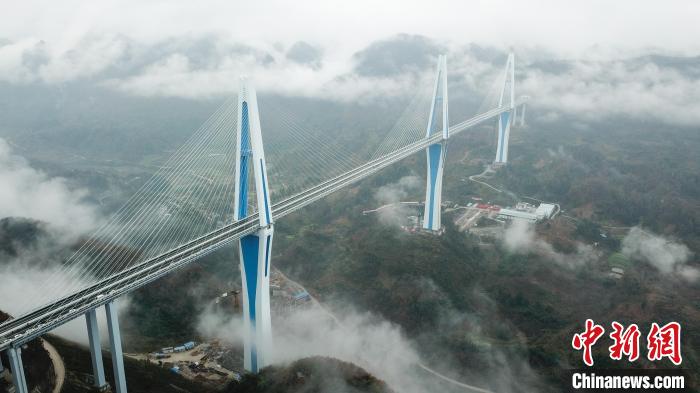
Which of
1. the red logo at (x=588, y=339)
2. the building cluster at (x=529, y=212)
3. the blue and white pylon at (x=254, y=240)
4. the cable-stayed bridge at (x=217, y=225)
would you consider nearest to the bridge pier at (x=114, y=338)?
the cable-stayed bridge at (x=217, y=225)

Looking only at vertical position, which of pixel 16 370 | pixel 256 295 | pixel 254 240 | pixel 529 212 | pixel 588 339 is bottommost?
pixel 588 339

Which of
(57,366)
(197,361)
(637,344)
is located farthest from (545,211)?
(57,366)

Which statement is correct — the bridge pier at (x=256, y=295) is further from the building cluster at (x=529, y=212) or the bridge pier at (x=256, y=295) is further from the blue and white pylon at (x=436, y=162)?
the building cluster at (x=529, y=212)

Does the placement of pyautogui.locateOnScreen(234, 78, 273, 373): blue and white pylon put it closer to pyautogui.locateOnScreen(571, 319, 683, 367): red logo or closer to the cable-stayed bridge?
the cable-stayed bridge

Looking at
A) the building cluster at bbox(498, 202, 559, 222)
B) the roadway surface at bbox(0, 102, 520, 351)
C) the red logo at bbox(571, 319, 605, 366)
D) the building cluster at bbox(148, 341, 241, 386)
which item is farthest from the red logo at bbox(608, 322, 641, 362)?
the building cluster at bbox(498, 202, 559, 222)

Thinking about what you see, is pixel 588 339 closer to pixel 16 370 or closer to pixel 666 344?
pixel 666 344
